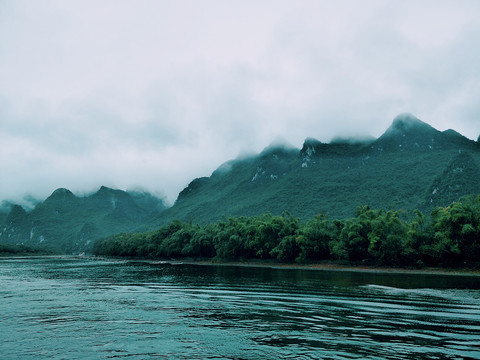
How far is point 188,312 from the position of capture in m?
28.2

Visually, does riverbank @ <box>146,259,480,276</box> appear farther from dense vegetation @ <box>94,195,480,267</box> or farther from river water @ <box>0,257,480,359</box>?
river water @ <box>0,257,480,359</box>

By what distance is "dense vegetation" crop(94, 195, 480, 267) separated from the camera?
7156 centimetres

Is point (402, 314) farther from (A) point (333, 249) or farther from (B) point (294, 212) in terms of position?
(B) point (294, 212)

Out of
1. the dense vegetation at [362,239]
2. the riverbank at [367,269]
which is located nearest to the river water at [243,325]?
the riverbank at [367,269]

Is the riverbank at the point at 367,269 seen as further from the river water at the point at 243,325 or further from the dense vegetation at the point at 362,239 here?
the river water at the point at 243,325

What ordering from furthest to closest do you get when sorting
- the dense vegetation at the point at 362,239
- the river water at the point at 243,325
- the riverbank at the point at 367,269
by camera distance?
the dense vegetation at the point at 362,239, the riverbank at the point at 367,269, the river water at the point at 243,325

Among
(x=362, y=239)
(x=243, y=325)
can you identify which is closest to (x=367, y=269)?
(x=362, y=239)

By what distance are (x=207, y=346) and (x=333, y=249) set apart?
2902 inches

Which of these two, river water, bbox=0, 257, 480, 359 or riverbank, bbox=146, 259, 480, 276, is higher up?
river water, bbox=0, 257, 480, 359

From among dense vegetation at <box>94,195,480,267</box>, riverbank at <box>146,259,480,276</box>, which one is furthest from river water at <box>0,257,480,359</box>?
dense vegetation at <box>94,195,480,267</box>

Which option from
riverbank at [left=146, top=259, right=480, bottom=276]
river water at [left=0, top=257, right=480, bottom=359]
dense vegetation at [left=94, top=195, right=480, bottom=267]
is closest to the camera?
river water at [left=0, top=257, right=480, bottom=359]

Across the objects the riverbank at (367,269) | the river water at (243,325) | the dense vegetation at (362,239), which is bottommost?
the riverbank at (367,269)

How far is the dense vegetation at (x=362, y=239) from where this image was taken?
71.6 metres

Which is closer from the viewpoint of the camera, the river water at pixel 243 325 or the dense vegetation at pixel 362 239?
the river water at pixel 243 325
